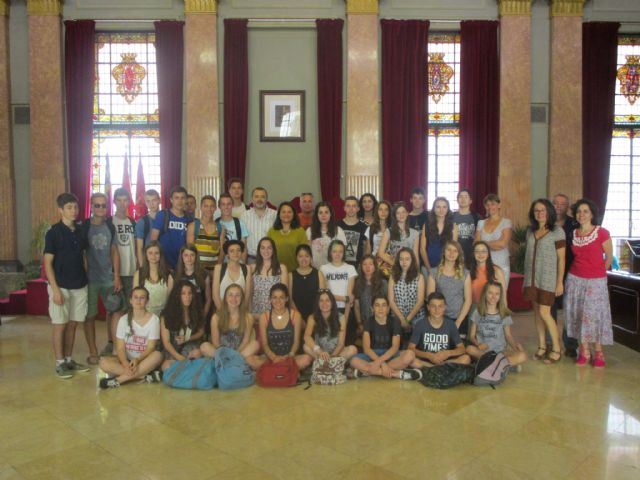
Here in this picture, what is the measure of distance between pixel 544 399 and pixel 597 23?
26.7 feet

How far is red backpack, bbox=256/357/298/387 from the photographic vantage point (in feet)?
14.4

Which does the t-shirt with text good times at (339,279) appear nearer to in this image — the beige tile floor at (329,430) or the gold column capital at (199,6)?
the beige tile floor at (329,430)

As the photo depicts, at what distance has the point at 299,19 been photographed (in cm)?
940

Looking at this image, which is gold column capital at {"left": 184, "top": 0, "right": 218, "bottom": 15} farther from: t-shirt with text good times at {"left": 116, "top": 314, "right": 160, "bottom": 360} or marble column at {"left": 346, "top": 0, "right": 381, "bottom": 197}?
t-shirt with text good times at {"left": 116, "top": 314, "right": 160, "bottom": 360}

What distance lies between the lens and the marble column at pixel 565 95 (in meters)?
9.45

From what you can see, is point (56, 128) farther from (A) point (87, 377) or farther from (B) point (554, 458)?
(B) point (554, 458)

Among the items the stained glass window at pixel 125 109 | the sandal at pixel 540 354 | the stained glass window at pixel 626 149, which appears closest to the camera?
the sandal at pixel 540 354

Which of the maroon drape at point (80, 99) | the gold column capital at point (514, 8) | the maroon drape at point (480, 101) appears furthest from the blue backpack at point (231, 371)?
the gold column capital at point (514, 8)

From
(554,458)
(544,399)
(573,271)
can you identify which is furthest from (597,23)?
(554,458)

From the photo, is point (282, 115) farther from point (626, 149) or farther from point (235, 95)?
point (626, 149)

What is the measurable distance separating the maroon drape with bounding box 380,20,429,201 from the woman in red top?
4.51 metres

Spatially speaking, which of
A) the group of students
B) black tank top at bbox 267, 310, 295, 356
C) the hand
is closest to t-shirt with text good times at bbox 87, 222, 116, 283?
the group of students

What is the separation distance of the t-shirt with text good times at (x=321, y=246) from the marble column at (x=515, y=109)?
511cm

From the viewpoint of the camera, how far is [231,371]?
4.34 meters
